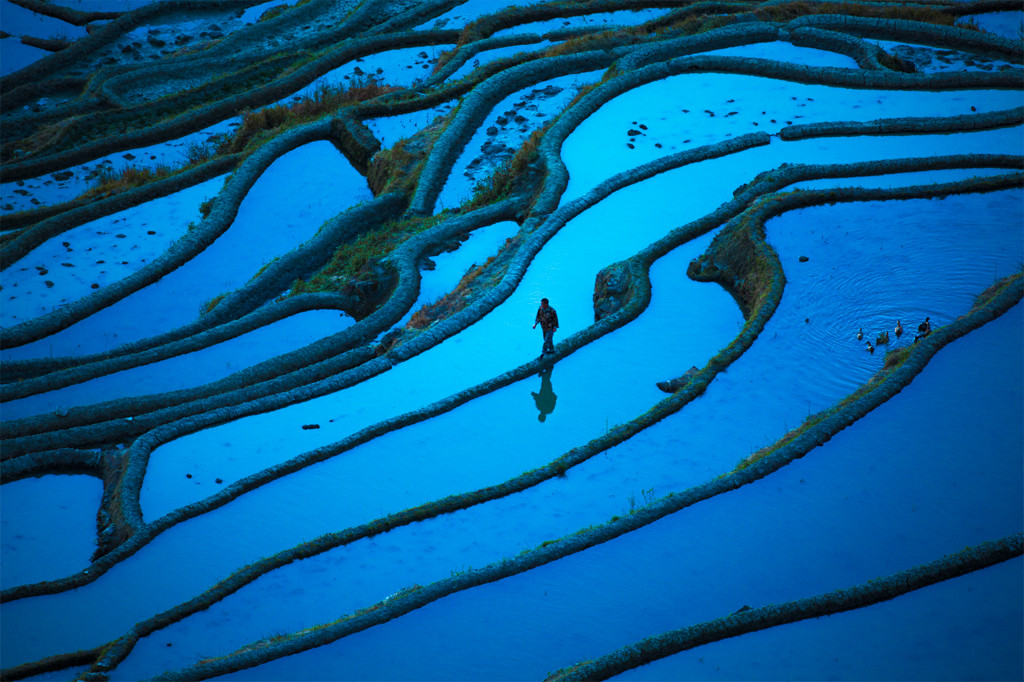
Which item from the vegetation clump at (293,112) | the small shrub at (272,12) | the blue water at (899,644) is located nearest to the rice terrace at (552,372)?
the blue water at (899,644)

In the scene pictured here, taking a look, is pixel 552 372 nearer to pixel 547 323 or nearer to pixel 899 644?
pixel 547 323

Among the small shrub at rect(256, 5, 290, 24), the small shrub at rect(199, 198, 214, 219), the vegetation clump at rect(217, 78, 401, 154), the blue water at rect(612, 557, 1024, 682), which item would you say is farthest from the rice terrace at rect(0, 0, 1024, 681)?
the small shrub at rect(256, 5, 290, 24)

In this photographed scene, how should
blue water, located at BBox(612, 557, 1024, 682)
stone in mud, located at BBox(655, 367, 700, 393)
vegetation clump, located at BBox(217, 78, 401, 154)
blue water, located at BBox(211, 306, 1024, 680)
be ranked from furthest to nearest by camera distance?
vegetation clump, located at BBox(217, 78, 401, 154) → stone in mud, located at BBox(655, 367, 700, 393) → blue water, located at BBox(211, 306, 1024, 680) → blue water, located at BBox(612, 557, 1024, 682)

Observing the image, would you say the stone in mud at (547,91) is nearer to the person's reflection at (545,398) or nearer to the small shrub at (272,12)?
the person's reflection at (545,398)

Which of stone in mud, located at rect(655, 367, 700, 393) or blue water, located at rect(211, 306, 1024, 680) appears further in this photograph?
stone in mud, located at rect(655, 367, 700, 393)

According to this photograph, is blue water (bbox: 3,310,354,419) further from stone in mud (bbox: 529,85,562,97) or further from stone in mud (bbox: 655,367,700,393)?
stone in mud (bbox: 529,85,562,97)

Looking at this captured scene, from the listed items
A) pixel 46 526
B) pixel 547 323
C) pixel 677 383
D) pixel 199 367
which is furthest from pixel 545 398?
pixel 46 526

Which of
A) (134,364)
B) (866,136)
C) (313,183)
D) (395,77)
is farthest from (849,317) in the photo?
(395,77)
